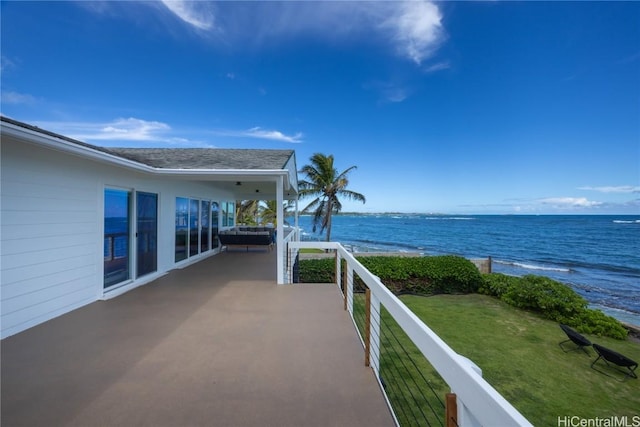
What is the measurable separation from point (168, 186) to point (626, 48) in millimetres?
19954

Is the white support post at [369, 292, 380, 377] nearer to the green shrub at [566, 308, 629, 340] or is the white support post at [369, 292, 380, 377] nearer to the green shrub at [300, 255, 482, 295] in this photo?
the green shrub at [300, 255, 482, 295]

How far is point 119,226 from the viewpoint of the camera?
561 cm

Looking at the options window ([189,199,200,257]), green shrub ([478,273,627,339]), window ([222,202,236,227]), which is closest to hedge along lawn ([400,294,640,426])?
green shrub ([478,273,627,339])

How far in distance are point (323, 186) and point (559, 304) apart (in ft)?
44.3

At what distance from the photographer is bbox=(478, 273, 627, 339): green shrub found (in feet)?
25.2

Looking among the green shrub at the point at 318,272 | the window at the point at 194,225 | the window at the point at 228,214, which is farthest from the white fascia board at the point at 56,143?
the green shrub at the point at 318,272

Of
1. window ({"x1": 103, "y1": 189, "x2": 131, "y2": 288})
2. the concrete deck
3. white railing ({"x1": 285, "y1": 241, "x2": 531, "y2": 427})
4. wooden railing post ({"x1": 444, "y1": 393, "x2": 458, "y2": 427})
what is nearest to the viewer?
white railing ({"x1": 285, "y1": 241, "x2": 531, "y2": 427})

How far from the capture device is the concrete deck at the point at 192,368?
218cm

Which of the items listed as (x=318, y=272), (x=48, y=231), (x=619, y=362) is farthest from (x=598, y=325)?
(x=48, y=231)

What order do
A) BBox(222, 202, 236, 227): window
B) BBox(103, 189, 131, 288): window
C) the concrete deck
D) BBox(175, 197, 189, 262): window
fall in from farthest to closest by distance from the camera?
BBox(222, 202, 236, 227): window < BBox(175, 197, 189, 262): window < BBox(103, 189, 131, 288): window < the concrete deck

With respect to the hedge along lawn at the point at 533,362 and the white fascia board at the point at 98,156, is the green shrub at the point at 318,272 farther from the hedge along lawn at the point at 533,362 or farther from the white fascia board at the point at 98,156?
the white fascia board at the point at 98,156

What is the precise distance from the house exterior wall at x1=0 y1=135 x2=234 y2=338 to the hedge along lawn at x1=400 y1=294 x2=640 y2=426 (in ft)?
24.0

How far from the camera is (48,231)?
406cm

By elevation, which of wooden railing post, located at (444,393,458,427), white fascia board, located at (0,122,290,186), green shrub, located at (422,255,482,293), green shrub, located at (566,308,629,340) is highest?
white fascia board, located at (0,122,290,186)
